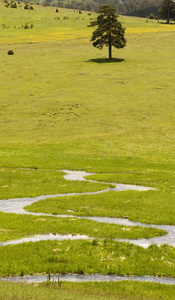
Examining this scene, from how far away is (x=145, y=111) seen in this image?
93.4 metres

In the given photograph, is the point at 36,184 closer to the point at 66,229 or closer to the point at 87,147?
the point at 66,229

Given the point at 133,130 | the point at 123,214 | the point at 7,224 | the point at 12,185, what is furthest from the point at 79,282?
the point at 133,130

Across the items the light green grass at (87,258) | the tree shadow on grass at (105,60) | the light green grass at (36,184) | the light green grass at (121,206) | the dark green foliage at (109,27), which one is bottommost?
the light green grass at (36,184)

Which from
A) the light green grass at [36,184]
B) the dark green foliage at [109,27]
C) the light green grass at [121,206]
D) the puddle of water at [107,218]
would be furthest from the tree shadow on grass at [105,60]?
the light green grass at [121,206]

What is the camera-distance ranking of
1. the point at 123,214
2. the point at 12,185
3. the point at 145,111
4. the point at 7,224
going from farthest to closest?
the point at 145,111, the point at 12,185, the point at 123,214, the point at 7,224

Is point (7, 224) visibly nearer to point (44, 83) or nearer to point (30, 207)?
point (30, 207)

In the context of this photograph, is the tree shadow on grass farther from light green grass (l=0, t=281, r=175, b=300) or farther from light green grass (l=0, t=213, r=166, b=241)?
light green grass (l=0, t=281, r=175, b=300)

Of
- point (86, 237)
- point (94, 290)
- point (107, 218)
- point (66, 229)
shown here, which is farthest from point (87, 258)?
point (107, 218)

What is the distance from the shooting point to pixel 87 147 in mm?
68375

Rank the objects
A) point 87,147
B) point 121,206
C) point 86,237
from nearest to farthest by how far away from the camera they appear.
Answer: point 86,237, point 121,206, point 87,147

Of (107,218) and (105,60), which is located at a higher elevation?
(105,60)

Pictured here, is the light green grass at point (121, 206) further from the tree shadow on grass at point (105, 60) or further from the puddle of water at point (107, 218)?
the tree shadow on grass at point (105, 60)

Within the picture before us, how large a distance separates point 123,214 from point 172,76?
319ft

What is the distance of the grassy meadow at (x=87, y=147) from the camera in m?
21.2
